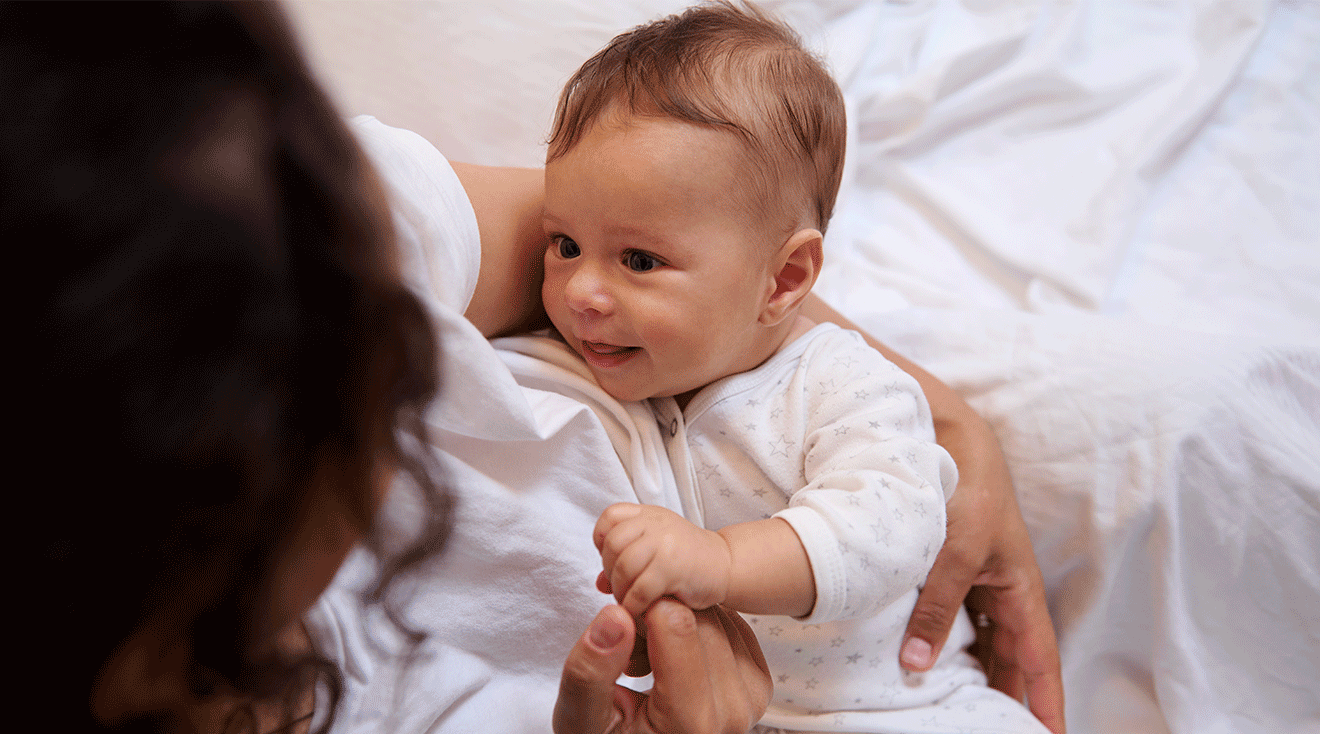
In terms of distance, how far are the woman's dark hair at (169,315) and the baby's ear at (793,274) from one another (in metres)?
0.45

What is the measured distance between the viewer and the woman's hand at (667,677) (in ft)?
1.93

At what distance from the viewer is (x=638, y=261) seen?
0.81 meters

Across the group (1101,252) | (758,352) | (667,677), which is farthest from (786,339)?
(1101,252)

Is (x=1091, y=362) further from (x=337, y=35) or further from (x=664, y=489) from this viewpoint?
(x=337, y=35)

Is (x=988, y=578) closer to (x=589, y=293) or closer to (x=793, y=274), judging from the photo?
(x=793, y=274)

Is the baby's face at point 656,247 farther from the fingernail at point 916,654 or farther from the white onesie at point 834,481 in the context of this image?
the fingernail at point 916,654

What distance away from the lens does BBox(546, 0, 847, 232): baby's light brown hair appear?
31.4 inches

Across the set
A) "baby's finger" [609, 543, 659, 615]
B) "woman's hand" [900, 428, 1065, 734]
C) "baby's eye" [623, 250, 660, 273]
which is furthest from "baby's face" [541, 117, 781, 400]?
"woman's hand" [900, 428, 1065, 734]

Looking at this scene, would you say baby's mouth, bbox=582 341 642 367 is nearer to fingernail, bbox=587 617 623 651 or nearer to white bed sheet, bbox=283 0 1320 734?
fingernail, bbox=587 617 623 651

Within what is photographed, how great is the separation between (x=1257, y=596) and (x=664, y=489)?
705mm

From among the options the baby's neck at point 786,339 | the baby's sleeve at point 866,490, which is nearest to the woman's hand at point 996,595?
the baby's sleeve at point 866,490

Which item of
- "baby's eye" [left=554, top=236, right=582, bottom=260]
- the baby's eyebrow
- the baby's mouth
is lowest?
the baby's mouth

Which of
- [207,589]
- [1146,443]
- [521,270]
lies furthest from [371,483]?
[1146,443]

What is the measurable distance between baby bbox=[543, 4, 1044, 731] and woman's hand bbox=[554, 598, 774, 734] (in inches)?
1.9
